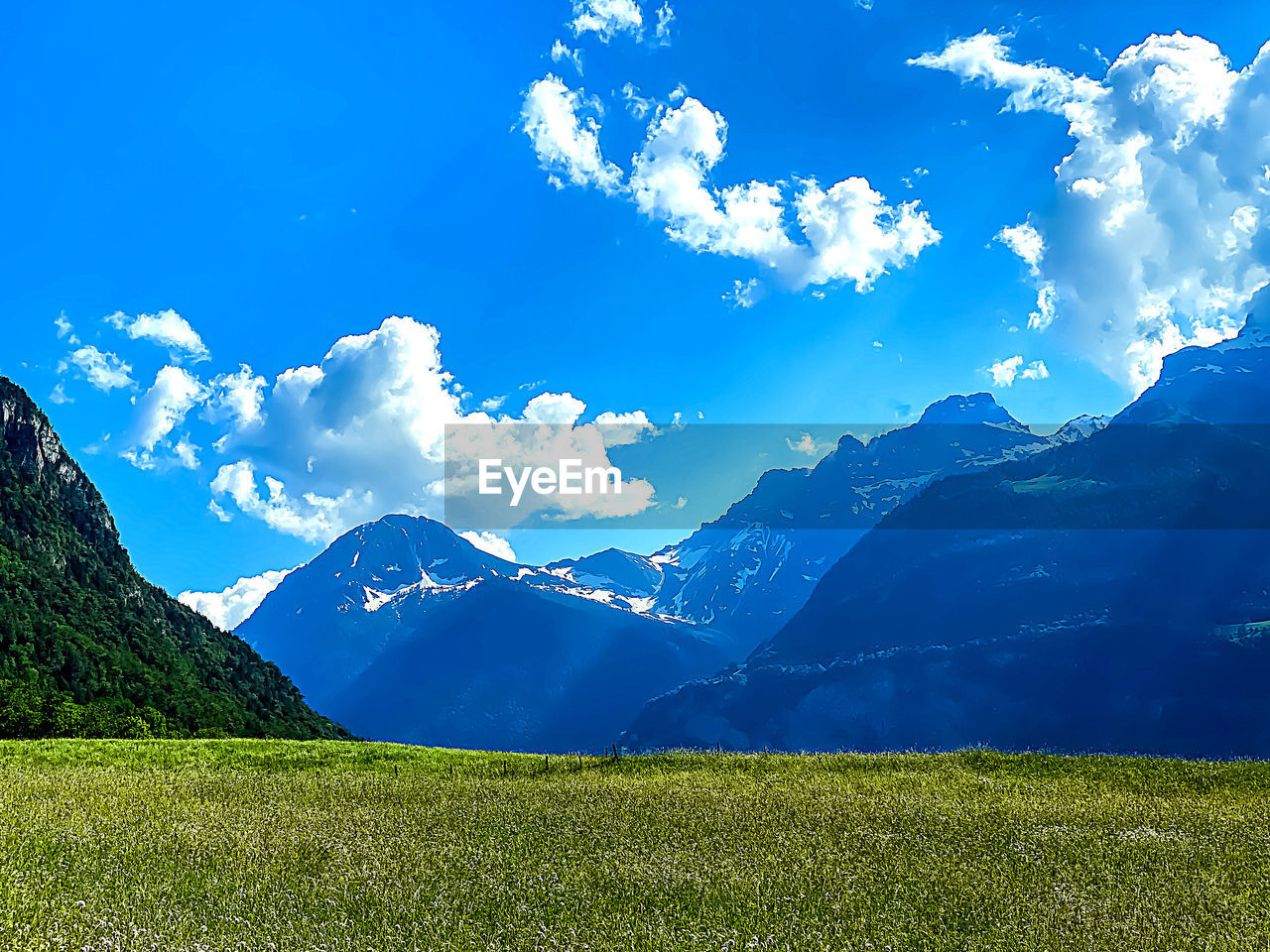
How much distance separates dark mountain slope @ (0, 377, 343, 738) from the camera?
3469 inches

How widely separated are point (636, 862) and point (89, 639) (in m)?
130

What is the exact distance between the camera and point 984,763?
26.8 m

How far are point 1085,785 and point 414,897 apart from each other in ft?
66.7

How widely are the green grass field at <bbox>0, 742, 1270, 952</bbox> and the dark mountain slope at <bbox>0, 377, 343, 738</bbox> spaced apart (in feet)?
179

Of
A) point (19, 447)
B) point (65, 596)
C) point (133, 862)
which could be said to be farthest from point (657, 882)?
point (19, 447)

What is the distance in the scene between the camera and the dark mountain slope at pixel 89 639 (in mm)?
88125

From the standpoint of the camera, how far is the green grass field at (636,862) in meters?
11.4

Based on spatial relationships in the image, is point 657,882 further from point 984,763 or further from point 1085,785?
point 984,763

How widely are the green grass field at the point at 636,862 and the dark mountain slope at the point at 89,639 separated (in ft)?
179

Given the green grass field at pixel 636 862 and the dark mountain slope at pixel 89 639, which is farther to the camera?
the dark mountain slope at pixel 89 639

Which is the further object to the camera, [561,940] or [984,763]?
[984,763]

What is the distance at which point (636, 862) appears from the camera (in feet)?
47.7

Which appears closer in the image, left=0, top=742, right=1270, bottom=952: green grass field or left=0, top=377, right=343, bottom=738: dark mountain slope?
left=0, top=742, right=1270, bottom=952: green grass field

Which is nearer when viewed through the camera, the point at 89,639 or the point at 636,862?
the point at 636,862
